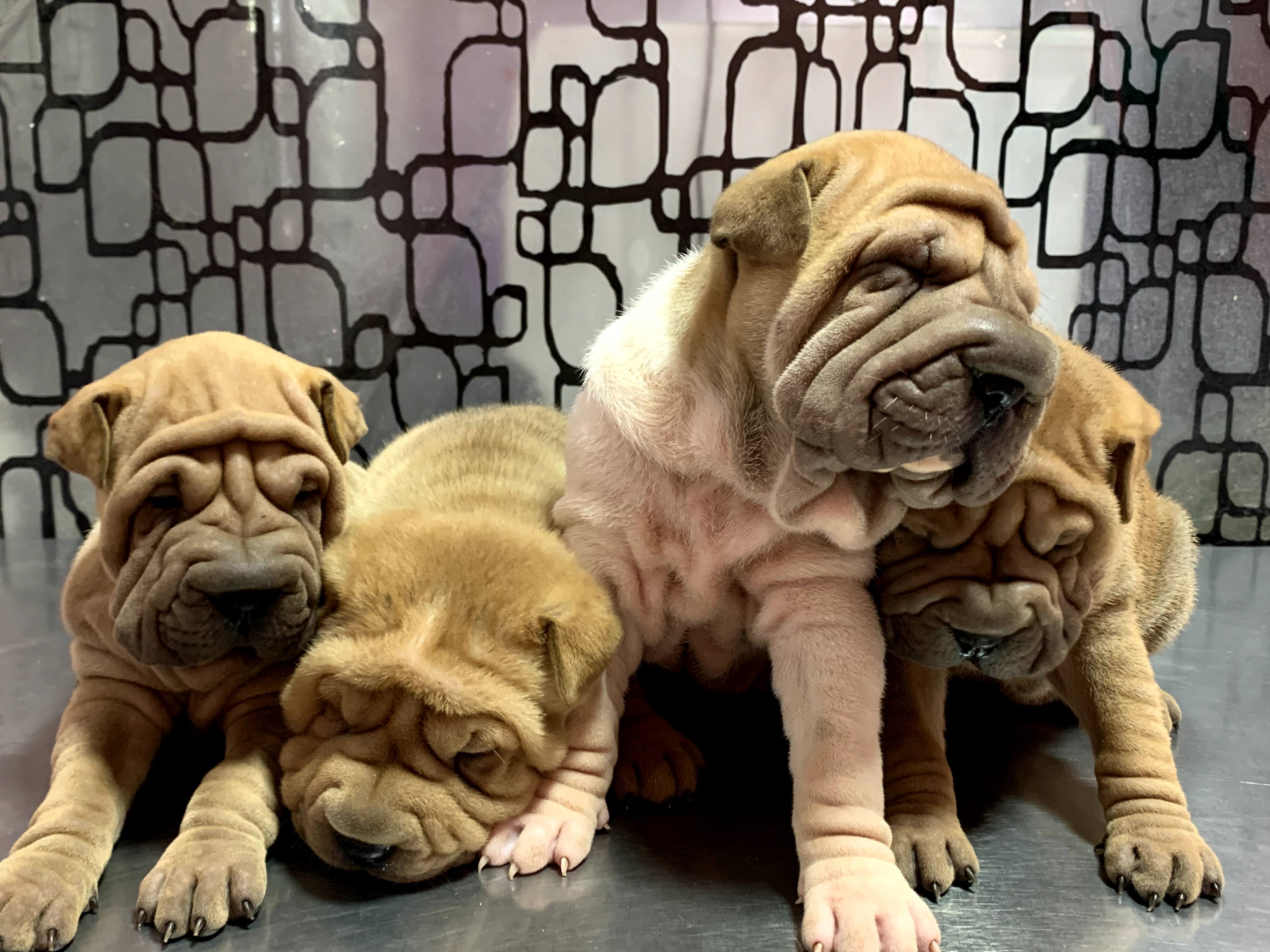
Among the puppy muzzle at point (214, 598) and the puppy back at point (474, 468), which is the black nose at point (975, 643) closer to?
the puppy back at point (474, 468)

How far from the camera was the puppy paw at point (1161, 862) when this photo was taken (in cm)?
143

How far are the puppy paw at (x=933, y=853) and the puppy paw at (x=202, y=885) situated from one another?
0.92m

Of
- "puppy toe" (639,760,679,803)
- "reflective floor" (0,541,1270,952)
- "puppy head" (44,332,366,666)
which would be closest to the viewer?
"reflective floor" (0,541,1270,952)

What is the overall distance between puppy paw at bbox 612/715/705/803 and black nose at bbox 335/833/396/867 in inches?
17.9

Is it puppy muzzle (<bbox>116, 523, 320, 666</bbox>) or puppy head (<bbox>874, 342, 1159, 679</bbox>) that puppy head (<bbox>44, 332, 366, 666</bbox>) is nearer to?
puppy muzzle (<bbox>116, 523, 320, 666</bbox>)

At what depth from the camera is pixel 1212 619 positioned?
2664mm

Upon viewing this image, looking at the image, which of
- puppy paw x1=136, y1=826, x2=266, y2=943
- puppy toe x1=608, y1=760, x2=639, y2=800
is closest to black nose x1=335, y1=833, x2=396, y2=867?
puppy paw x1=136, y1=826, x2=266, y2=943

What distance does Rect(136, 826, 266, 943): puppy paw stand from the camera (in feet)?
4.24

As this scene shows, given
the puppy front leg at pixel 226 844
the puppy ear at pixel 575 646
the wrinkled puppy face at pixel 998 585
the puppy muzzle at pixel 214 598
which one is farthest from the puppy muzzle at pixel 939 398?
the puppy front leg at pixel 226 844

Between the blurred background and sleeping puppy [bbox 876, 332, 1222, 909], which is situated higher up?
the blurred background

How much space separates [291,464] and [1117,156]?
2645mm

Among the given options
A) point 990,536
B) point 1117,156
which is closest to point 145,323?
point 990,536

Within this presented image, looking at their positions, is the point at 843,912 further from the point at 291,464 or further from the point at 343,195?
the point at 343,195

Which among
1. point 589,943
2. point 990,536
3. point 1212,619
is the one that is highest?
point 990,536
